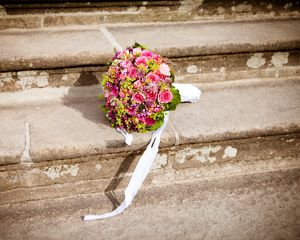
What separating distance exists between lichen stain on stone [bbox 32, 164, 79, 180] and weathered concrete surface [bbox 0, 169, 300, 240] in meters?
0.16

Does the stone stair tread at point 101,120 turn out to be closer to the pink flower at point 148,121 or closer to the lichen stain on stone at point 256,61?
the pink flower at point 148,121

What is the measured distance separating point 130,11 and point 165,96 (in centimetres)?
134

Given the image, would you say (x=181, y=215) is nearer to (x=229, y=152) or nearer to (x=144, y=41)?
(x=229, y=152)

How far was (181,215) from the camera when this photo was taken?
1.83m

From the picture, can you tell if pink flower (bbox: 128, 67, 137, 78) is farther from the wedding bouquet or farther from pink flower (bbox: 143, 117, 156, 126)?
pink flower (bbox: 143, 117, 156, 126)

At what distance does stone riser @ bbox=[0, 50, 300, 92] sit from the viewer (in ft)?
6.92

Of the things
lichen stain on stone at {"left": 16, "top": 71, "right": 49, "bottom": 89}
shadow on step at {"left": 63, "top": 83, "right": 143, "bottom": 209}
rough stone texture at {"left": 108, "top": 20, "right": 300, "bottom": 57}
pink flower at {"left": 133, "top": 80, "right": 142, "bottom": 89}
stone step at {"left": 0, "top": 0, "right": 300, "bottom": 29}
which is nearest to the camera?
pink flower at {"left": 133, "top": 80, "right": 142, "bottom": 89}

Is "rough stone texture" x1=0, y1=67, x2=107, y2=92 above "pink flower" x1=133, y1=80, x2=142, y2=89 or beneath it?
beneath

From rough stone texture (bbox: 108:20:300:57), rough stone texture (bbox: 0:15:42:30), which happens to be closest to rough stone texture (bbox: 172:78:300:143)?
rough stone texture (bbox: 108:20:300:57)

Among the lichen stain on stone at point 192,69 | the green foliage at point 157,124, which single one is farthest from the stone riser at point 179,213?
the lichen stain on stone at point 192,69

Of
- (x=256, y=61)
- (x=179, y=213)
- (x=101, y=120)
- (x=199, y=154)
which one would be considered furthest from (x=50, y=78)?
(x=256, y=61)

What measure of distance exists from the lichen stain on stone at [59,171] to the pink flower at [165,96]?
2.01ft

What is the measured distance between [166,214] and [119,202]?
0.28 m

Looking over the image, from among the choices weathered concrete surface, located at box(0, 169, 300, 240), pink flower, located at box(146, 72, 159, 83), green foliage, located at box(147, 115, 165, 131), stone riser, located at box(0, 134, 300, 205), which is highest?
pink flower, located at box(146, 72, 159, 83)
